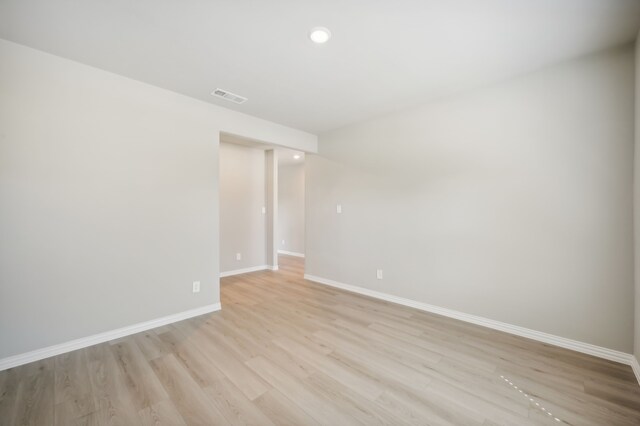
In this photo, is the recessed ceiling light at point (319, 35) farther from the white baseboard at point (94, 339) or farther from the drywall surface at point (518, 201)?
the white baseboard at point (94, 339)

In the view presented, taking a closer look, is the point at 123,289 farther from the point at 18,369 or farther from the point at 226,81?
the point at 226,81

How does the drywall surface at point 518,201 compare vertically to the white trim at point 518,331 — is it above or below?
above

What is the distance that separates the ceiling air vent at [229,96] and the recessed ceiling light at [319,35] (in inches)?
52.7

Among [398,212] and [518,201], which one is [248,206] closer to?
[398,212]

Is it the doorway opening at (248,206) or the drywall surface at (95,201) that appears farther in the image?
the doorway opening at (248,206)

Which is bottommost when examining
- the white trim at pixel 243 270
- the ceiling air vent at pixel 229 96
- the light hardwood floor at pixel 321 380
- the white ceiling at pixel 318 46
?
the light hardwood floor at pixel 321 380

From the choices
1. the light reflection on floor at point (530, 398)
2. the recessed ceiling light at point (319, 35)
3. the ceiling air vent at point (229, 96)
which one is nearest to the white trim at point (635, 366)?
the light reflection on floor at point (530, 398)

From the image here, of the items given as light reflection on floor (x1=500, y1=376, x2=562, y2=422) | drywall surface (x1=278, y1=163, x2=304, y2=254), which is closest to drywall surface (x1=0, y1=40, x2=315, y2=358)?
light reflection on floor (x1=500, y1=376, x2=562, y2=422)

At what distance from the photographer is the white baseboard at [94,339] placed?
6.82ft

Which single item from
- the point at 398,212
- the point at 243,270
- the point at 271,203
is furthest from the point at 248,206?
the point at 398,212

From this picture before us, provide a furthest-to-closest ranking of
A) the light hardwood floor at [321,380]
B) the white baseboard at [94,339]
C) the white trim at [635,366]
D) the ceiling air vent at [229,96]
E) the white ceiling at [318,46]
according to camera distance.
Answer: the ceiling air vent at [229,96] < the white baseboard at [94,339] < the white trim at [635,366] < the white ceiling at [318,46] < the light hardwood floor at [321,380]

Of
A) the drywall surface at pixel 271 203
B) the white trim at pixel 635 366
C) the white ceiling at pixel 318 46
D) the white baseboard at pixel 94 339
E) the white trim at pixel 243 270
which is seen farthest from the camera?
the drywall surface at pixel 271 203

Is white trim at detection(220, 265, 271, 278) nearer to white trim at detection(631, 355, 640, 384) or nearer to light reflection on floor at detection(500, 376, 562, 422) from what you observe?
light reflection on floor at detection(500, 376, 562, 422)

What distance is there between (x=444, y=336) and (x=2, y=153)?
416 cm
